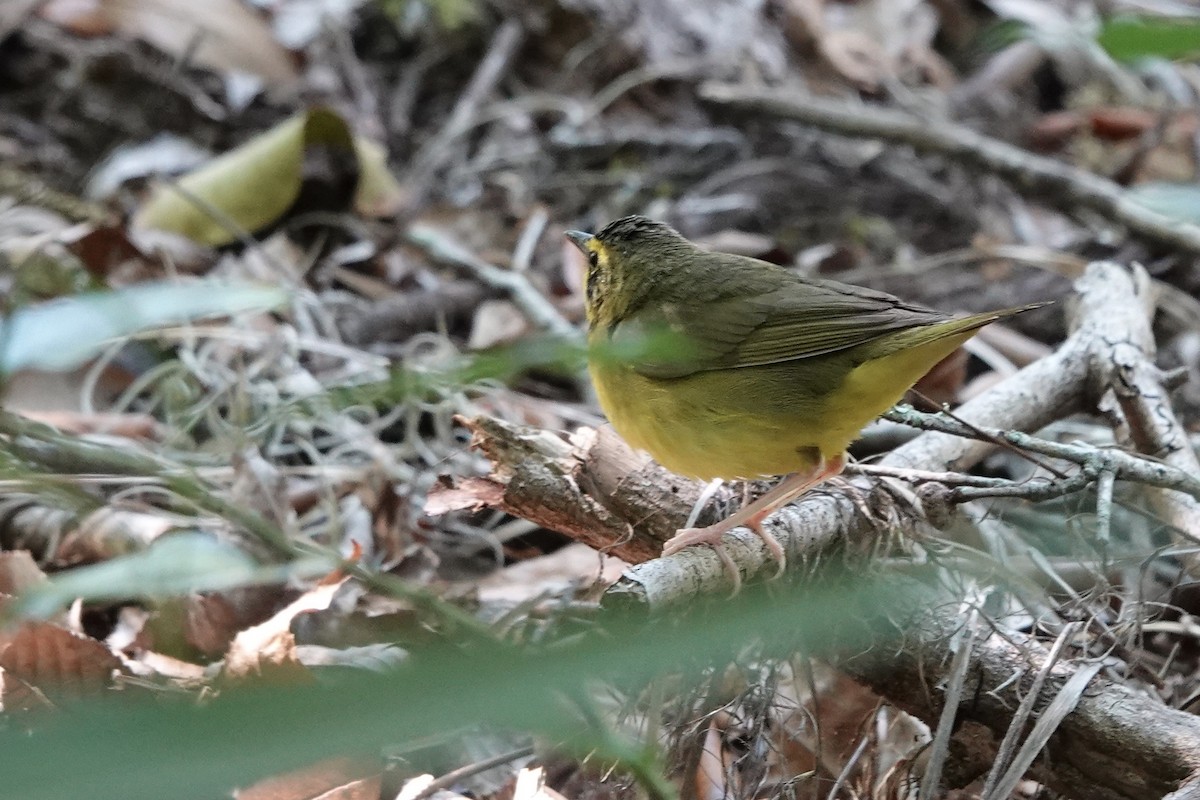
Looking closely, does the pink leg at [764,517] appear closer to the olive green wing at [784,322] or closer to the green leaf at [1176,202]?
the olive green wing at [784,322]

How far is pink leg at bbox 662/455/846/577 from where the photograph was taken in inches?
98.7

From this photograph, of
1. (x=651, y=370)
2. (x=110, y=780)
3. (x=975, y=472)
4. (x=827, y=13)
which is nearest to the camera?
(x=110, y=780)

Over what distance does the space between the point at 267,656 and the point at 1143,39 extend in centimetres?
229

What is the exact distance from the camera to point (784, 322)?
121 inches

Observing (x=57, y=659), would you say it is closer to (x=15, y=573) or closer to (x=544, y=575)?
(x=15, y=573)

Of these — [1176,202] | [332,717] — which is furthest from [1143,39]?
[332,717]

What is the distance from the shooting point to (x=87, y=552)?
11.1 feet

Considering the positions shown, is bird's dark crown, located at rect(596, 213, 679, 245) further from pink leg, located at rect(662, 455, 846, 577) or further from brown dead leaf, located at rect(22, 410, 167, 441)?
brown dead leaf, located at rect(22, 410, 167, 441)

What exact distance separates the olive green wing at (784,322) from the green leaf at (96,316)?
1.76 metres

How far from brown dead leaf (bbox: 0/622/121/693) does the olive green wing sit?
4.85ft

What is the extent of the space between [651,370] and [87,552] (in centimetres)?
180

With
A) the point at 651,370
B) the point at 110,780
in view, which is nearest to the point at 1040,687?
the point at 651,370

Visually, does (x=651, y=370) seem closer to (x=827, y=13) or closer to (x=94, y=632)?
(x=94, y=632)

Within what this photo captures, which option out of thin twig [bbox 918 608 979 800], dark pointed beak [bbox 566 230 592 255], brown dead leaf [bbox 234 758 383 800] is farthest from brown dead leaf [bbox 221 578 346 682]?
dark pointed beak [bbox 566 230 592 255]
